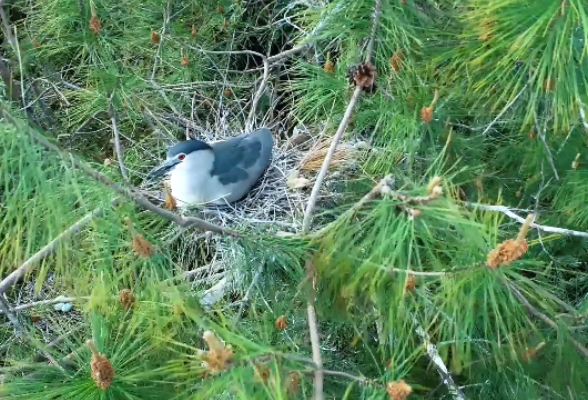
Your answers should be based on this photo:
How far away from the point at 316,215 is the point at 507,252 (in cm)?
42

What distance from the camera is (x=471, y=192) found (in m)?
1.27

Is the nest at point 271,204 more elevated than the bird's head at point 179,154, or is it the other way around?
the bird's head at point 179,154

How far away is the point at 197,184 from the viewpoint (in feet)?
4.21

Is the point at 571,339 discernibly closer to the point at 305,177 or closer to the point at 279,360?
the point at 279,360

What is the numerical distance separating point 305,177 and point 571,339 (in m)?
0.61

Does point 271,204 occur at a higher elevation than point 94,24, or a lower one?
lower

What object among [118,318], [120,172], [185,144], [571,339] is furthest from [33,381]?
[571,339]

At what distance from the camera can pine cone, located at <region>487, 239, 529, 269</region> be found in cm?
63

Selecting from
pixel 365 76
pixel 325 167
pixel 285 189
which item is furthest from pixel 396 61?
pixel 285 189

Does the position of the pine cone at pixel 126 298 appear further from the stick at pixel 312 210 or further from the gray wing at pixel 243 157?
the gray wing at pixel 243 157

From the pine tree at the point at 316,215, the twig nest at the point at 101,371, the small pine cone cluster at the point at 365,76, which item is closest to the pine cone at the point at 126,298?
the pine tree at the point at 316,215

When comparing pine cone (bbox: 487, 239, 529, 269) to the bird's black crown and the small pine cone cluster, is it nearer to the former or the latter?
the small pine cone cluster

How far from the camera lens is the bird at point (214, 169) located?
4.15ft

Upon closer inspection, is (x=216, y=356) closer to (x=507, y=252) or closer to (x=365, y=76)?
(x=507, y=252)
